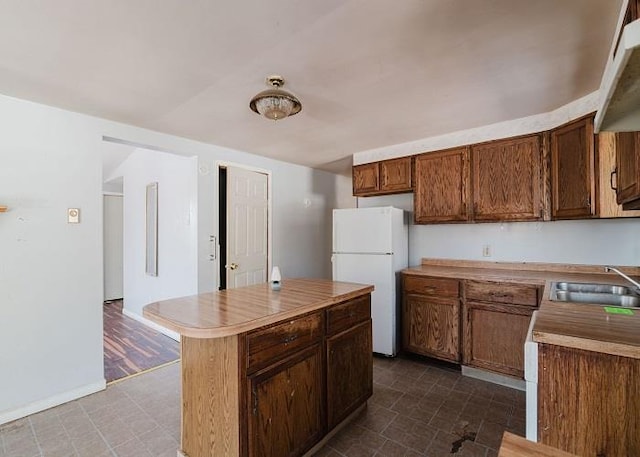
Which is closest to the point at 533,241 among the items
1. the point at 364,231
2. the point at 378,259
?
the point at 378,259

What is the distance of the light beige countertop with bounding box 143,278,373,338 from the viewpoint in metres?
1.36

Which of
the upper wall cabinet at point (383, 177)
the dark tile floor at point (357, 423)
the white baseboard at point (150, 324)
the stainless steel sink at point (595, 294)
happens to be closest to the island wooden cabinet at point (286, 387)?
the dark tile floor at point (357, 423)

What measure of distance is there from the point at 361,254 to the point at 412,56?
79.6 inches

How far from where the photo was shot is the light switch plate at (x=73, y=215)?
248 cm

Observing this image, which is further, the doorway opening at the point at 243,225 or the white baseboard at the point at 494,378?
the doorway opening at the point at 243,225

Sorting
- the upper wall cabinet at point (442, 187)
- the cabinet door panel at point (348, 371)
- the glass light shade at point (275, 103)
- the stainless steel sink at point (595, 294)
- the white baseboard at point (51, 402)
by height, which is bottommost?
the white baseboard at point (51, 402)

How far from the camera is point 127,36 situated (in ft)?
5.12

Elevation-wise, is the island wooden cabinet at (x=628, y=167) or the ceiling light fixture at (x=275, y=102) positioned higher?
the ceiling light fixture at (x=275, y=102)

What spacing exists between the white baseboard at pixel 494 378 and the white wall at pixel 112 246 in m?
5.87

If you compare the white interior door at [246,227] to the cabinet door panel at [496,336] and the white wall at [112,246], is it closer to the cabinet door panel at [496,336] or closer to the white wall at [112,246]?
the cabinet door panel at [496,336]

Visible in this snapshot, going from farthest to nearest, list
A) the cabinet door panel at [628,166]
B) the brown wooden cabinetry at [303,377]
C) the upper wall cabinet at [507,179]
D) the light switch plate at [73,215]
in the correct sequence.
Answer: the upper wall cabinet at [507,179] → the light switch plate at [73,215] → the brown wooden cabinetry at [303,377] → the cabinet door panel at [628,166]

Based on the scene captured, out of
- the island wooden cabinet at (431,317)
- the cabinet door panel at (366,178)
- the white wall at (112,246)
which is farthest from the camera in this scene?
the white wall at (112,246)

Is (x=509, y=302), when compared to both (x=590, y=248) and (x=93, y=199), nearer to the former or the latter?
(x=590, y=248)

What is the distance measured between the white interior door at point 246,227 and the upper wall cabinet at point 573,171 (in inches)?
118
